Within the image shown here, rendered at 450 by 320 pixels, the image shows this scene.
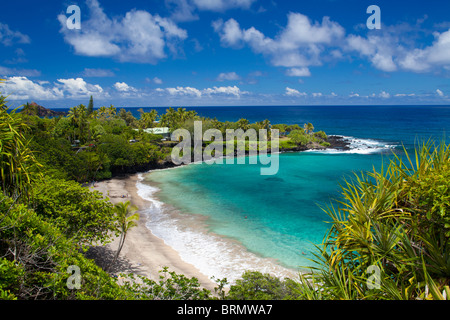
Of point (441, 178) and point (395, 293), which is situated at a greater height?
point (441, 178)

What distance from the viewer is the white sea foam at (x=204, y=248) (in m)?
19.5

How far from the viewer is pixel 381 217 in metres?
6.42

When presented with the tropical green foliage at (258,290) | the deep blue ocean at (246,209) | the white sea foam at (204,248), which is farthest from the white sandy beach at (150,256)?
the tropical green foliage at (258,290)

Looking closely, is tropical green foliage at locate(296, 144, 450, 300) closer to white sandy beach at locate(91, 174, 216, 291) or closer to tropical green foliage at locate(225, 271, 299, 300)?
tropical green foliage at locate(225, 271, 299, 300)

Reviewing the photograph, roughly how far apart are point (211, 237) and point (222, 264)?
15.8ft

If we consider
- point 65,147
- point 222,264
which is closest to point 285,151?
point 65,147

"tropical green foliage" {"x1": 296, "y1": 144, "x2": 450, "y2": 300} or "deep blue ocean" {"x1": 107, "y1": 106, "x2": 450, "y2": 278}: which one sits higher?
"tropical green foliage" {"x1": 296, "y1": 144, "x2": 450, "y2": 300}

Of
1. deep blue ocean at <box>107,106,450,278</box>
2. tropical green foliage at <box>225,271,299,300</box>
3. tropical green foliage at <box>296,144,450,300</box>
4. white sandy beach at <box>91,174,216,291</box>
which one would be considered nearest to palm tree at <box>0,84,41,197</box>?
tropical green foliage at <box>296,144,450,300</box>

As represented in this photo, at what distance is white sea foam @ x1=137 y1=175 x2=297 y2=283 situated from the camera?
766 inches

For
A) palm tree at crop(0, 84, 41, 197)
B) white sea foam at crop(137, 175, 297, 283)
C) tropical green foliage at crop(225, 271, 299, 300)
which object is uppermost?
palm tree at crop(0, 84, 41, 197)

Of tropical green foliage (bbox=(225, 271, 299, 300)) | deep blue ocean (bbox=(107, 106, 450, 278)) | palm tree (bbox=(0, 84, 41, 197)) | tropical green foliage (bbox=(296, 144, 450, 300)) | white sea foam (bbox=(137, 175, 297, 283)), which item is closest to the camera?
tropical green foliage (bbox=(296, 144, 450, 300))

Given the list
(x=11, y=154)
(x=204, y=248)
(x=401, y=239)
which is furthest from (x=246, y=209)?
(x=401, y=239)

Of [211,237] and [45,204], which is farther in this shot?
[211,237]
